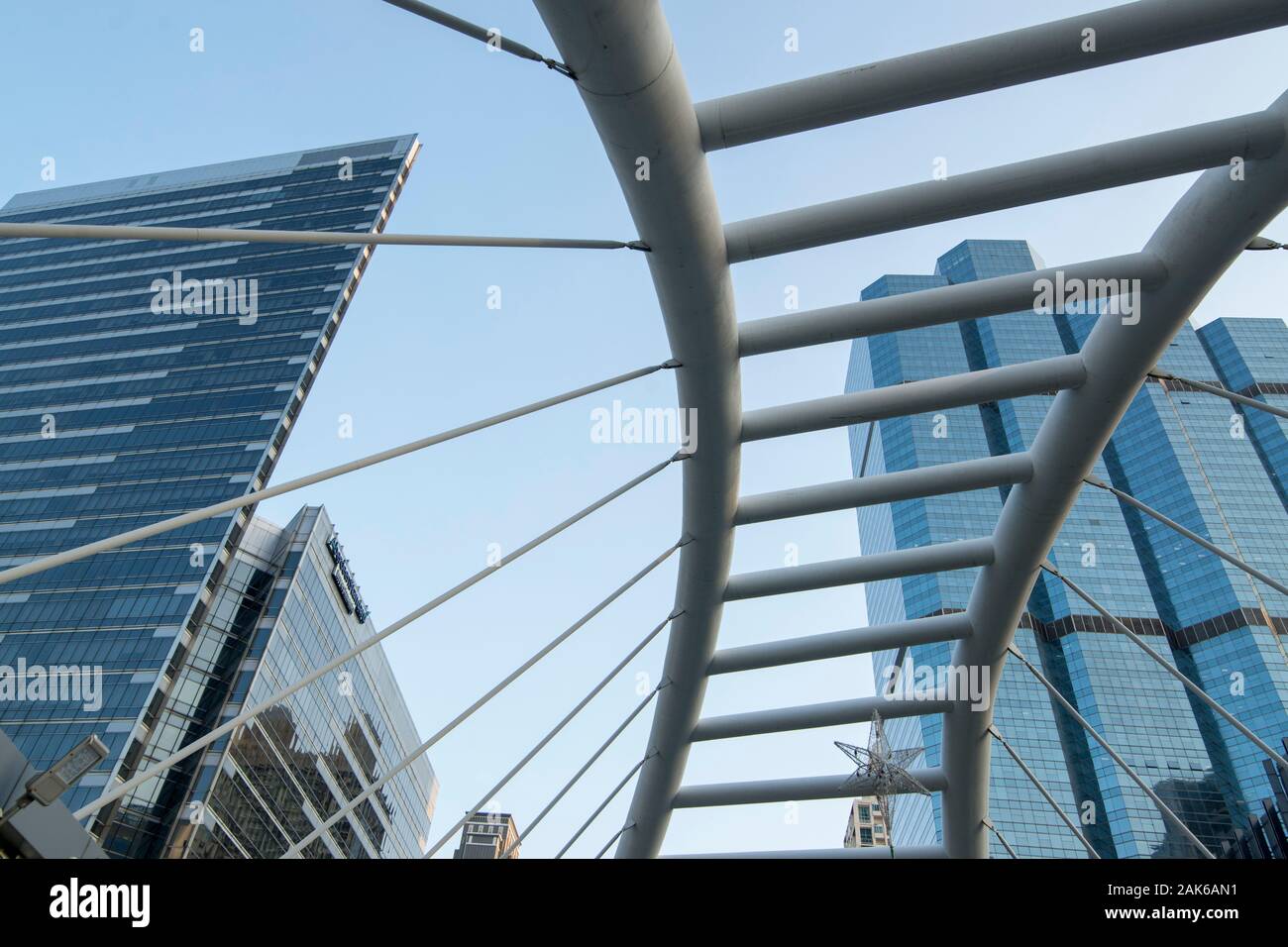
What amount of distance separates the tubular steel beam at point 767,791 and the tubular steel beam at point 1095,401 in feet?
6.74

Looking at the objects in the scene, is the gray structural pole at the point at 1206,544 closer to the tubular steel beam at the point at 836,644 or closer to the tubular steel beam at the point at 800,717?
the tubular steel beam at the point at 836,644

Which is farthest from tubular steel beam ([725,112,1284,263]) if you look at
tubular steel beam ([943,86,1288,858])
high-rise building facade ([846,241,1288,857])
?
high-rise building facade ([846,241,1288,857])

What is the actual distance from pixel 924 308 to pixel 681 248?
3089mm

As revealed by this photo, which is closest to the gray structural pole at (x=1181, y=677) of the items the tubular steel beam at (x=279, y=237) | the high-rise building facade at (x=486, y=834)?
the tubular steel beam at (x=279, y=237)

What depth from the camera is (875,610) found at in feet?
380

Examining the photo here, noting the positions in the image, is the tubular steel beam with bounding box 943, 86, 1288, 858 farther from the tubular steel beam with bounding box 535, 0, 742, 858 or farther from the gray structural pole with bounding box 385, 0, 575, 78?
the gray structural pole with bounding box 385, 0, 575, 78

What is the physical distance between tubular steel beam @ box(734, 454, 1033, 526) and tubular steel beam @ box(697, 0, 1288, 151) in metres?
5.53

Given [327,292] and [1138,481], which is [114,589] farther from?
[1138,481]

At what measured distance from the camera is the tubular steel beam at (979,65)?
8125mm

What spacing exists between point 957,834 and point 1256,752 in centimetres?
9108

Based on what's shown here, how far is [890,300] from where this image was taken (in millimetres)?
10914

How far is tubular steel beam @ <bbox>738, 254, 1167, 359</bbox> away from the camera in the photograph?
1062cm

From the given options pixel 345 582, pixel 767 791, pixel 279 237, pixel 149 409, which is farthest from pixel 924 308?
pixel 149 409
